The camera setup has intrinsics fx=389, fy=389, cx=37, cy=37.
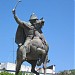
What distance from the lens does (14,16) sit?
54.1 ft

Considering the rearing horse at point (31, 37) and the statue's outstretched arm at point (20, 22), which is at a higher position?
the statue's outstretched arm at point (20, 22)

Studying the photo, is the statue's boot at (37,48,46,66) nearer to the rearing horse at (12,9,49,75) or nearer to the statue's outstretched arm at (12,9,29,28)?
the rearing horse at (12,9,49,75)

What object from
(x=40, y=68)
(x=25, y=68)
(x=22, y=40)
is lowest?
(x=40, y=68)

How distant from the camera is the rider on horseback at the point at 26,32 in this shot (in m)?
16.2

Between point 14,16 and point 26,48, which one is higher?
point 14,16

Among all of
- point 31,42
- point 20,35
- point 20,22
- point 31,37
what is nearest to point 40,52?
point 31,42

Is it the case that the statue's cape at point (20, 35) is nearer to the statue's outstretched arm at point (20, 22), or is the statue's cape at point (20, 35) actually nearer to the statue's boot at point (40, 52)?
the statue's outstretched arm at point (20, 22)

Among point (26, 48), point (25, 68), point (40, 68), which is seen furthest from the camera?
point (25, 68)

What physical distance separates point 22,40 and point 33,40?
649mm

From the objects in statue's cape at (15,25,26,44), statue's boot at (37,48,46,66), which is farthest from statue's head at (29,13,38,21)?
statue's boot at (37,48,46,66)

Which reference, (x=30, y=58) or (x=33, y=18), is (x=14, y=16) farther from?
(x=30, y=58)

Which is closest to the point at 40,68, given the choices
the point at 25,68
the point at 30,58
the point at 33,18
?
the point at 30,58

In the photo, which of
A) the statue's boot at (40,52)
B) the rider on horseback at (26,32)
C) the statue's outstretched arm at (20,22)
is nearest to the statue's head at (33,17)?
the rider on horseback at (26,32)

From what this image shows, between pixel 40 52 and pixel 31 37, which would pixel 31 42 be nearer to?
pixel 31 37
